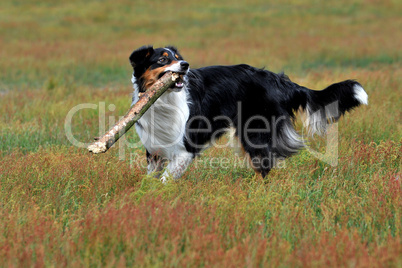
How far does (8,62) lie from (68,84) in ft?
13.0

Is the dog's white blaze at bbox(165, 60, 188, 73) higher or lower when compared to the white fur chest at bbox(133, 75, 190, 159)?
higher

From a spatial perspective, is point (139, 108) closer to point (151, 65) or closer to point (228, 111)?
point (151, 65)

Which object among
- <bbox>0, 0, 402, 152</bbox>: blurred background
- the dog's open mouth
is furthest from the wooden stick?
<bbox>0, 0, 402, 152</bbox>: blurred background

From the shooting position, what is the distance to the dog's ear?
15.3 feet

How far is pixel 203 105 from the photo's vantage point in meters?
5.03

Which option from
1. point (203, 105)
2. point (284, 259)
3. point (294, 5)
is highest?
point (294, 5)

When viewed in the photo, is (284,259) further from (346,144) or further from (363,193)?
(346,144)

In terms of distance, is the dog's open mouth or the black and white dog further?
the black and white dog

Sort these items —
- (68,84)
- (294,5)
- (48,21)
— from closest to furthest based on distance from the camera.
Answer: (68,84), (48,21), (294,5)

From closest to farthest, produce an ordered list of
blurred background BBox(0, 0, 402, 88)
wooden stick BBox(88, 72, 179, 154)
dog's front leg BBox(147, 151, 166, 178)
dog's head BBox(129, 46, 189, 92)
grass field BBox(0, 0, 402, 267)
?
grass field BBox(0, 0, 402, 267), wooden stick BBox(88, 72, 179, 154), dog's head BBox(129, 46, 189, 92), dog's front leg BBox(147, 151, 166, 178), blurred background BBox(0, 0, 402, 88)

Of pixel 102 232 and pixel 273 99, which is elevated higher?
pixel 273 99

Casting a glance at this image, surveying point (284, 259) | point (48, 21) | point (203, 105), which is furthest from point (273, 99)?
point (48, 21)

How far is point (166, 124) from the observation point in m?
4.82

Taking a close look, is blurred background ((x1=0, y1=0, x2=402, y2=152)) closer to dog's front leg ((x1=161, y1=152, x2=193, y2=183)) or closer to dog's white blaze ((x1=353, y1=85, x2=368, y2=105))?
dog's white blaze ((x1=353, y1=85, x2=368, y2=105))
